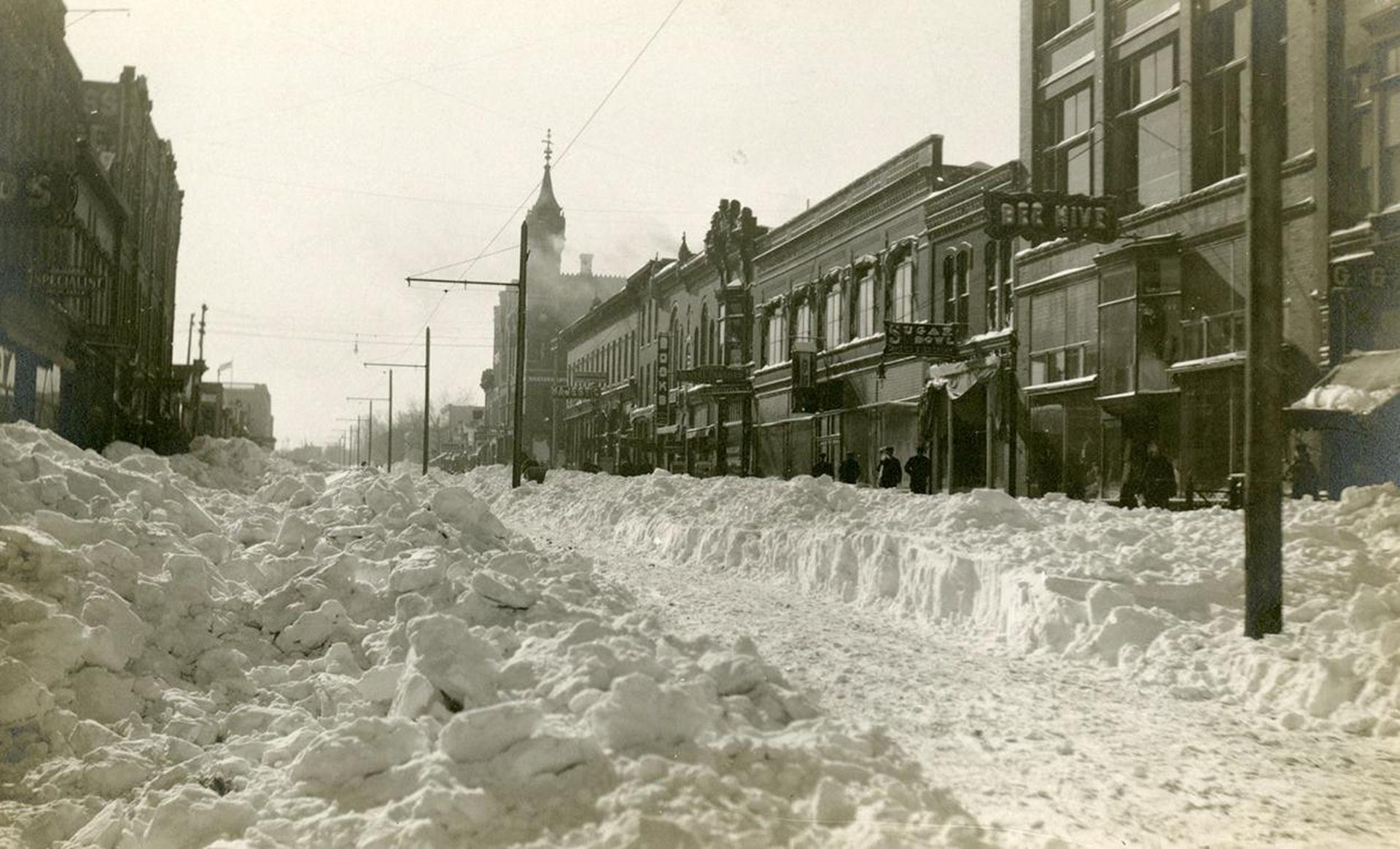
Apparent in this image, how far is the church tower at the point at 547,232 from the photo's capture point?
9106cm

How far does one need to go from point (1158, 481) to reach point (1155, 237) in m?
5.30

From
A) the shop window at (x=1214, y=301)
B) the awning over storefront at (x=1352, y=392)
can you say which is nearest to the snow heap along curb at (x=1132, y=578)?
the awning over storefront at (x=1352, y=392)

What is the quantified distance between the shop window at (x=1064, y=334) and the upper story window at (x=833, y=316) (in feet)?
31.4

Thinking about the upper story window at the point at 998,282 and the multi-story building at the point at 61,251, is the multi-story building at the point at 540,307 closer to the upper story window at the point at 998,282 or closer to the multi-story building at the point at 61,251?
the multi-story building at the point at 61,251

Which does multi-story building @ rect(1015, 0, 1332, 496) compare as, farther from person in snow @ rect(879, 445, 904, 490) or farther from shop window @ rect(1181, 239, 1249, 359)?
person in snow @ rect(879, 445, 904, 490)

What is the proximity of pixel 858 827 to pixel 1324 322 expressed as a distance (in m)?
14.7

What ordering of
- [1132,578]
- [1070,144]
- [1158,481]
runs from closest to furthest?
[1132,578] < [1158,481] < [1070,144]

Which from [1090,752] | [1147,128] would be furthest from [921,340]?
[1090,752]

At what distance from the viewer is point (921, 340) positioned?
24.1 metres

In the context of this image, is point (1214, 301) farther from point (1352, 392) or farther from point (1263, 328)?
point (1263, 328)

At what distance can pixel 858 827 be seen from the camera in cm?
407

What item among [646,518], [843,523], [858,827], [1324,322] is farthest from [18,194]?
[1324,322]

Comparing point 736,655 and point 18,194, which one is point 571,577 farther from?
point 18,194

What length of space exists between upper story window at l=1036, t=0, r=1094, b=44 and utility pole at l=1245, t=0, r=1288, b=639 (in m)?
16.6
